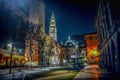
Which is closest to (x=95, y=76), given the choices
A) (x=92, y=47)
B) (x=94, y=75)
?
(x=94, y=75)

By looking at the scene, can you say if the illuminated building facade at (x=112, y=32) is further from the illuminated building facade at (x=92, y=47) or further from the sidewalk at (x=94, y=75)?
the illuminated building facade at (x=92, y=47)

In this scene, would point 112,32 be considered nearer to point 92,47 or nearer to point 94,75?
point 94,75

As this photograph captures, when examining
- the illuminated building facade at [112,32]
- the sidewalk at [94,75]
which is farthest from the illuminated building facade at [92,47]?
the sidewalk at [94,75]

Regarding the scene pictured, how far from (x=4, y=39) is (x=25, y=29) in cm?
1215

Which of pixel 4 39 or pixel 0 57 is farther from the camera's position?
pixel 4 39

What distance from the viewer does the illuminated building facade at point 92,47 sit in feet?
191

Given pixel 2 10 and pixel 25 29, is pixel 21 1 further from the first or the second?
pixel 25 29

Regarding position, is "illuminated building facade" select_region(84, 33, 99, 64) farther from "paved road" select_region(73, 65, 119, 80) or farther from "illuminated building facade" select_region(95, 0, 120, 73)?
"paved road" select_region(73, 65, 119, 80)

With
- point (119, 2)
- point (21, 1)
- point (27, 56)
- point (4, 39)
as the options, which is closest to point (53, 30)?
point (21, 1)

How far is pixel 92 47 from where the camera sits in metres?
60.6

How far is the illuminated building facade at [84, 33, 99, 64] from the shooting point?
2291 inches

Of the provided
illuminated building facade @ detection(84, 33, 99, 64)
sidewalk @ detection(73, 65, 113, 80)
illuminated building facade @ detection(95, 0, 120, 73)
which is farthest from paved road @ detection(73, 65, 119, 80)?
illuminated building facade @ detection(84, 33, 99, 64)

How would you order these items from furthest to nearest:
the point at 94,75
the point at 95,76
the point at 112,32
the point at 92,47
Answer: the point at 92,47
the point at 112,32
the point at 94,75
the point at 95,76

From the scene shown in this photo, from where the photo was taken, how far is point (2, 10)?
51.7 meters
